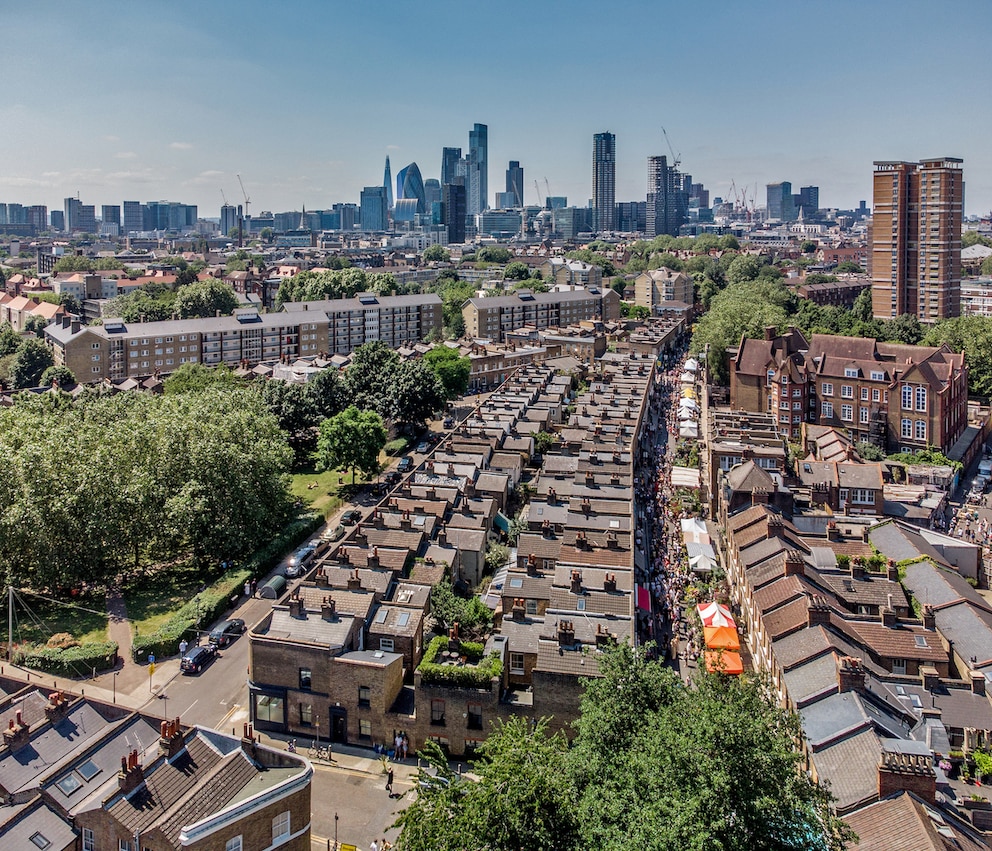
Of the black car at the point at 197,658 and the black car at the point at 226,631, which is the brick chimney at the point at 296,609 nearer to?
the black car at the point at 197,658

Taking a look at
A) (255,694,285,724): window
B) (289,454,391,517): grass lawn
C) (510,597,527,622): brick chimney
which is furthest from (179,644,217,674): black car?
(289,454,391,517): grass lawn

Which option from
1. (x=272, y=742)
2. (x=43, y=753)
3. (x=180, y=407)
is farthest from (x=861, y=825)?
(x=180, y=407)

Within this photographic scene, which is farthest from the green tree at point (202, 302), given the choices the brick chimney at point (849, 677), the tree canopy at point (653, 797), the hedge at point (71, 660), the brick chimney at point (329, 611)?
the tree canopy at point (653, 797)

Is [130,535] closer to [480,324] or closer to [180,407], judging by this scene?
[180,407]

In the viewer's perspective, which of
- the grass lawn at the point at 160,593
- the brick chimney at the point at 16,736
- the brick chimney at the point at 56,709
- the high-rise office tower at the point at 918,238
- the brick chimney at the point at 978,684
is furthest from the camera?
the high-rise office tower at the point at 918,238

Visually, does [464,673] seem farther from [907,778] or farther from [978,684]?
[978,684]

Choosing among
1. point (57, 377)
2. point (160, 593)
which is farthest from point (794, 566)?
point (57, 377)

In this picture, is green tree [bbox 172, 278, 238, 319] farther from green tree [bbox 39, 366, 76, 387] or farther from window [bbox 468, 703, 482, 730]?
window [bbox 468, 703, 482, 730]
